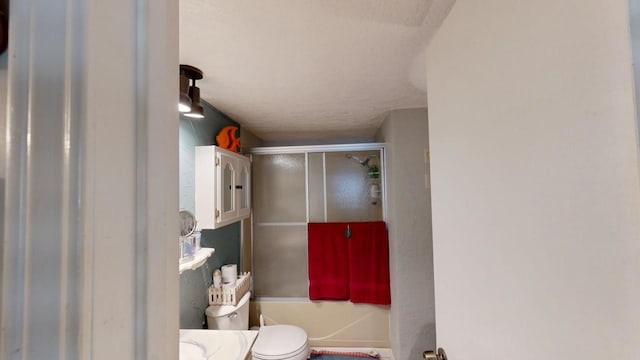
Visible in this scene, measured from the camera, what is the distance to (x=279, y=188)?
2.55 metres

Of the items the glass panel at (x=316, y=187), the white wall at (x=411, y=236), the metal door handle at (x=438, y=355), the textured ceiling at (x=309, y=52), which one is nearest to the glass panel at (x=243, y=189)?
the textured ceiling at (x=309, y=52)

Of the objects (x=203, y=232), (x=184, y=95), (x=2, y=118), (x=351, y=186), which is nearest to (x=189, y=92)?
(x=184, y=95)

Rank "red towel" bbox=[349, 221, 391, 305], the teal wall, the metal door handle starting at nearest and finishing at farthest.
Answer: the metal door handle
the teal wall
"red towel" bbox=[349, 221, 391, 305]

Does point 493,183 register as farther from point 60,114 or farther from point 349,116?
point 349,116

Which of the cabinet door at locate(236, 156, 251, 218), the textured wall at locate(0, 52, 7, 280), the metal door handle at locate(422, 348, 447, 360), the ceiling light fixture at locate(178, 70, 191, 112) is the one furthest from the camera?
the cabinet door at locate(236, 156, 251, 218)

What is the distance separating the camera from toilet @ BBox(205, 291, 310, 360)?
5.65ft

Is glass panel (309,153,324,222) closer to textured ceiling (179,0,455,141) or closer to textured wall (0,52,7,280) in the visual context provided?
textured ceiling (179,0,455,141)

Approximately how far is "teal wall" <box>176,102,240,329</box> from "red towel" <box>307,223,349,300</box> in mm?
751

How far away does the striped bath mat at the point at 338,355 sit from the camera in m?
2.28

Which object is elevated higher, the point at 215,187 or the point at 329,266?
the point at 215,187

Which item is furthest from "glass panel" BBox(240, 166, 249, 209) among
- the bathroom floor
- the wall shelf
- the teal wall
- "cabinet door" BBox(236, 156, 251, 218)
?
the bathroom floor

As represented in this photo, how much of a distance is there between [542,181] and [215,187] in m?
1.58

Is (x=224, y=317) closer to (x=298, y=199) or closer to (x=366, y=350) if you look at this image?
(x=298, y=199)

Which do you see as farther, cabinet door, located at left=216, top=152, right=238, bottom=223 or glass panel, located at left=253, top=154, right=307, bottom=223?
glass panel, located at left=253, top=154, right=307, bottom=223
